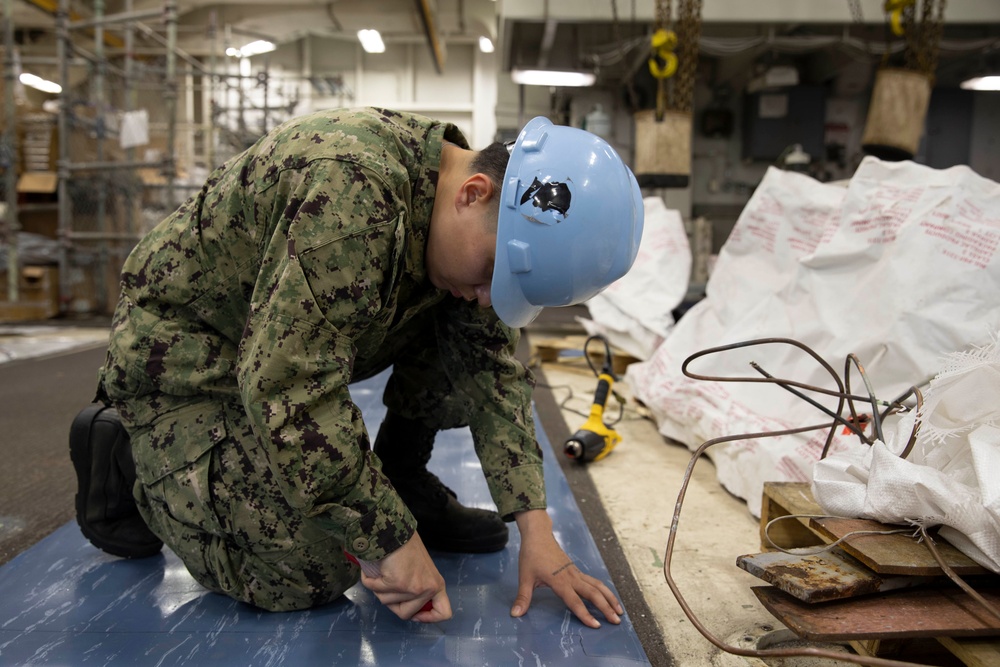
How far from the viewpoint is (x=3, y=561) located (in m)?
1.37

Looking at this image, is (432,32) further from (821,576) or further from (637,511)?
(821,576)

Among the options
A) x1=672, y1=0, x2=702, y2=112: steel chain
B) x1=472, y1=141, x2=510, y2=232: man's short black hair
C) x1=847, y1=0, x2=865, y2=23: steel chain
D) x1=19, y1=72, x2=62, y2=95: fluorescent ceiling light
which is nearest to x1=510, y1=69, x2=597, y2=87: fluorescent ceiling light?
x1=672, y1=0, x2=702, y2=112: steel chain

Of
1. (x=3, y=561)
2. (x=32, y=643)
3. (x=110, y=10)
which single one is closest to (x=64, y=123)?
(x=110, y=10)

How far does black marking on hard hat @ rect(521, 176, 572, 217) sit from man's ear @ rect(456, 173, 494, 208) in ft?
0.23

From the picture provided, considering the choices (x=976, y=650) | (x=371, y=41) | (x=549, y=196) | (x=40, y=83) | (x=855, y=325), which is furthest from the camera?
(x=371, y=41)

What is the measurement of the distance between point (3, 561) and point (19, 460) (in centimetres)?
82

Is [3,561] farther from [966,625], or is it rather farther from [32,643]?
[966,625]

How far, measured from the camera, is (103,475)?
51.1 inches

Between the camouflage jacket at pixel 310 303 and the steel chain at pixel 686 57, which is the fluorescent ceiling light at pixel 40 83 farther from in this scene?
the camouflage jacket at pixel 310 303

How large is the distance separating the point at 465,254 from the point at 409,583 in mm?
494

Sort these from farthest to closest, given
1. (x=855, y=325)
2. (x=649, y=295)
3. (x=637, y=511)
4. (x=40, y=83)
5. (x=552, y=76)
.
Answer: (x=40, y=83) < (x=552, y=76) < (x=649, y=295) < (x=855, y=325) < (x=637, y=511)

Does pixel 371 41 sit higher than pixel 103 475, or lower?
higher

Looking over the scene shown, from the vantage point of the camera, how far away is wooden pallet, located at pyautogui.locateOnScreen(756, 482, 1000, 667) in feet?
2.77

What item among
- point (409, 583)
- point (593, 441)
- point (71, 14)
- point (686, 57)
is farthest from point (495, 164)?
point (71, 14)
